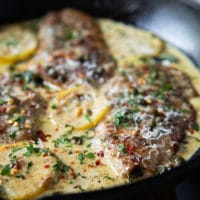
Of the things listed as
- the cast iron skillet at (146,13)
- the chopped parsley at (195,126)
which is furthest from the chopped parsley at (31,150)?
the cast iron skillet at (146,13)

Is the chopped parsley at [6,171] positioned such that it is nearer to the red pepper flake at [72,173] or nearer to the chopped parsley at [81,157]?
the red pepper flake at [72,173]

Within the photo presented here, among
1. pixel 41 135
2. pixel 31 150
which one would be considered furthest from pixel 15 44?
pixel 31 150

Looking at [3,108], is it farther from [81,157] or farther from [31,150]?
[81,157]

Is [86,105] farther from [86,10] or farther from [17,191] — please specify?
[86,10]

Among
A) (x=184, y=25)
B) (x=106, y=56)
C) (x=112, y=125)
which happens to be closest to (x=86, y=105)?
(x=112, y=125)

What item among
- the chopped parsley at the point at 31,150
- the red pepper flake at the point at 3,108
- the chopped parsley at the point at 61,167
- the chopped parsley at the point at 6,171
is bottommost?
the red pepper flake at the point at 3,108
